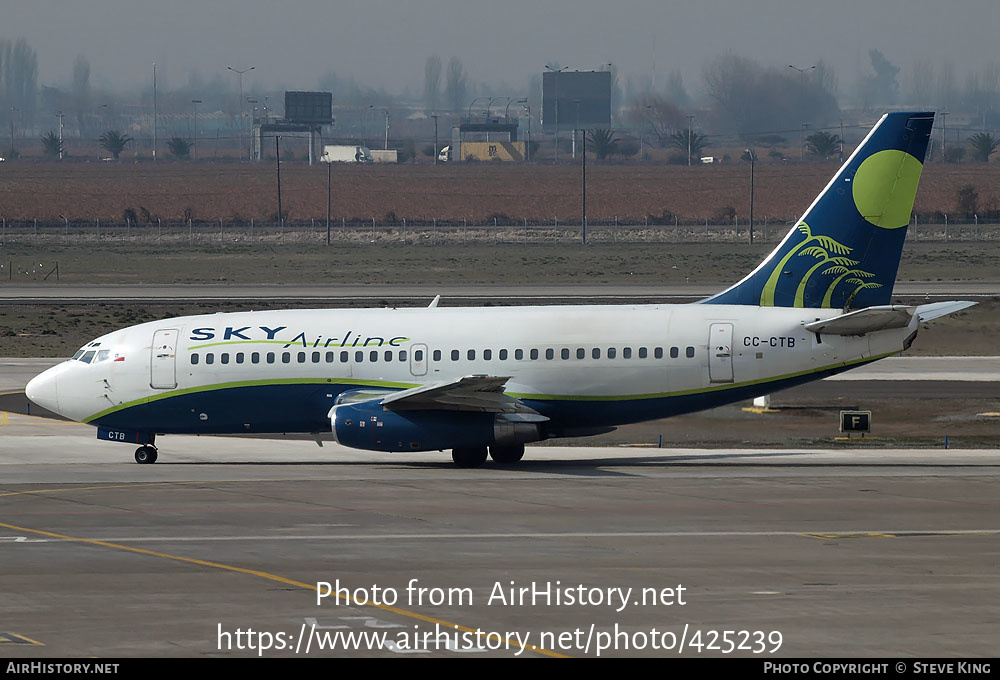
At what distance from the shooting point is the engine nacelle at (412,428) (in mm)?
35781

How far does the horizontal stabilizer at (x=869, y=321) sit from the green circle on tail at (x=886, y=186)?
2.69 metres

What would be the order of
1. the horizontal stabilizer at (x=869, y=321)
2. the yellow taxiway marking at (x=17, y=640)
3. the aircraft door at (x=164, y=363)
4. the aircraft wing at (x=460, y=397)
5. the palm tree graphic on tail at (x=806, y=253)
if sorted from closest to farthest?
the yellow taxiway marking at (x=17, y=640), the horizontal stabilizer at (x=869, y=321), the aircraft wing at (x=460, y=397), the palm tree graphic on tail at (x=806, y=253), the aircraft door at (x=164, y=363)

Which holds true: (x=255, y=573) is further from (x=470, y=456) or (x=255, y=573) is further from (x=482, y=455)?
(x=482, y=455)

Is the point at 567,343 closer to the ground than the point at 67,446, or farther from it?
farther from it

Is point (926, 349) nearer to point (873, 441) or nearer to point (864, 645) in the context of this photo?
point (873, 441)

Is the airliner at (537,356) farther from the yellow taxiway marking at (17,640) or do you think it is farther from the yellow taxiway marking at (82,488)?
the yellow taxiway marking at (17,640)

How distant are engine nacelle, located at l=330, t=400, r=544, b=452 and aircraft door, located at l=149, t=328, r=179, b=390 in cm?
524

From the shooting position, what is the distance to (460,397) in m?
35.5

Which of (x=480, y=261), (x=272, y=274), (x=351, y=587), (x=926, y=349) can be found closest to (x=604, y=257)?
(x=480, y=261)

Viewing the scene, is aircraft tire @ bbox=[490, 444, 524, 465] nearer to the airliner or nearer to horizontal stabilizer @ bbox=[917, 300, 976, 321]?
the airliner

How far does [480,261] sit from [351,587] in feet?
328

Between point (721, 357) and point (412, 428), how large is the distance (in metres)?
8.12

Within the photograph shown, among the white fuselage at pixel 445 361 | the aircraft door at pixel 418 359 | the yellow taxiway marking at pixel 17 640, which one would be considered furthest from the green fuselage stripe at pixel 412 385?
the yellow taxiway marking at pixel 17 640

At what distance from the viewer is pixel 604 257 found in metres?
124
